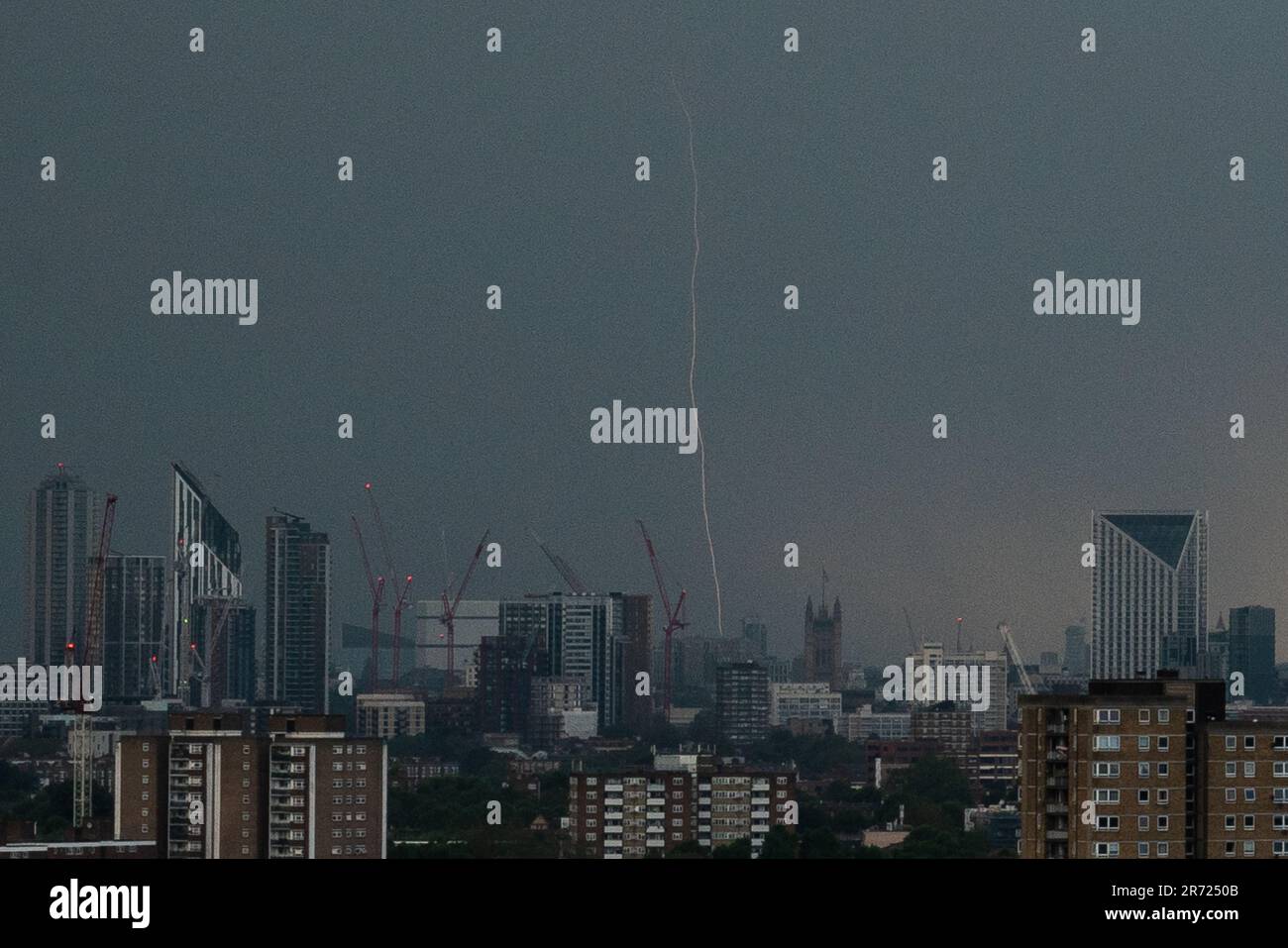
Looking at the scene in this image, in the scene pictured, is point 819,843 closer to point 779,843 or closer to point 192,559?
point 779,843

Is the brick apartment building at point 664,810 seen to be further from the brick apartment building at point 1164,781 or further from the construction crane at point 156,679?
the construction crane at point 156,679

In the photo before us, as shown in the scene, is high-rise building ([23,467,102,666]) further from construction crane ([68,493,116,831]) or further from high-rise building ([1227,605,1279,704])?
high-rise building ([1227,605,1279,704])

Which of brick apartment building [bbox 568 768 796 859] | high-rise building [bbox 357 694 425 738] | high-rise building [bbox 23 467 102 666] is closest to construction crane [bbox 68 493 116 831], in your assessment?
high-rise building [bbox 23 467 102 666]

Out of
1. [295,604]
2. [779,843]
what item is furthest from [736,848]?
[295,604]

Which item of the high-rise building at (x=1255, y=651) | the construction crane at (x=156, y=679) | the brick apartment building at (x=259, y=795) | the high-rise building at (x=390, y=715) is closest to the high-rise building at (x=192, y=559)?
the construction crane at (x=156, y=679)

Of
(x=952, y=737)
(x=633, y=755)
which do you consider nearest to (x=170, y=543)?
(x=633, y=755)
